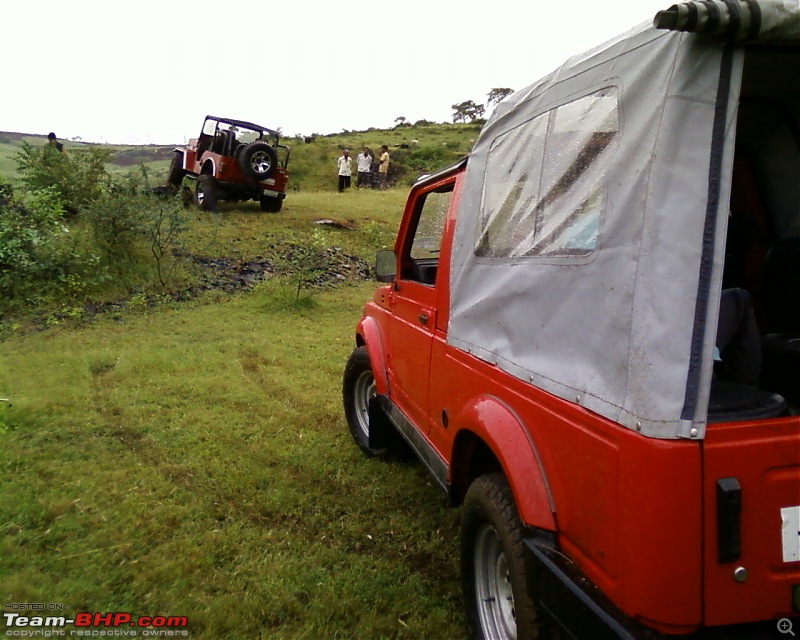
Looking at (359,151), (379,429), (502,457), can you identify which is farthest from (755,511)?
(359,151)

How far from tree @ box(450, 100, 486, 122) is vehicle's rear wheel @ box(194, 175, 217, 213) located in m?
37.1

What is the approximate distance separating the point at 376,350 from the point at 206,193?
1069cm

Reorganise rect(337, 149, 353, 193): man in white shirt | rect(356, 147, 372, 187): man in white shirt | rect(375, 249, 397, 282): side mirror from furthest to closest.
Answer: rect(356, 147, 372, 187): man in white shirt, rect(337, 149, 353, 193): man in white shirt, rect(375, 249, 397, 282): side mirror

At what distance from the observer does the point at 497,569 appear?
2.27 metres

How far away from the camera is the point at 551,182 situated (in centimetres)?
203

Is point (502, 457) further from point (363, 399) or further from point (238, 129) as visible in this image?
point (238, 129)

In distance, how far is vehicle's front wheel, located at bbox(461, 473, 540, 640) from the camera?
201 cm

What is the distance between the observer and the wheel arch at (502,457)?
73.3 inches

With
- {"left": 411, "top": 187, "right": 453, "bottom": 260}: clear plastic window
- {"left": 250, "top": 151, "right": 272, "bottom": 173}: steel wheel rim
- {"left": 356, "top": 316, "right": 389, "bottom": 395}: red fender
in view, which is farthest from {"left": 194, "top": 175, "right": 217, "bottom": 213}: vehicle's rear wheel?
{"left": 411, "top": 187, "right": 453, "bottom": 260}: clear plastic window

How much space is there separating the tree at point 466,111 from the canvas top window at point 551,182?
47.5 m

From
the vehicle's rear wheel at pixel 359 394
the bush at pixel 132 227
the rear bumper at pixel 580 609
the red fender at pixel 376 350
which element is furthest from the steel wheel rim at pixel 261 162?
the rear bumper at pixel 580 609

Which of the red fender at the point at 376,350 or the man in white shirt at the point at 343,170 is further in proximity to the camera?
the man in white shirt at the point at 343,170

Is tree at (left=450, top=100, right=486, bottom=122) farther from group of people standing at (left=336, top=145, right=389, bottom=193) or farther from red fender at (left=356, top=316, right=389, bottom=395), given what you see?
red fender at (left=356, top=316, right=389, bottom=395)

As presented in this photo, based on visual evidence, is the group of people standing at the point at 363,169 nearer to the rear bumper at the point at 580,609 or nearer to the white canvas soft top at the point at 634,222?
the white canvas soft top at the point at 634,222
